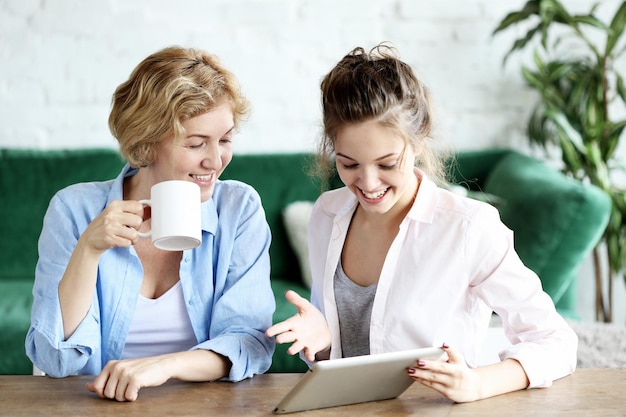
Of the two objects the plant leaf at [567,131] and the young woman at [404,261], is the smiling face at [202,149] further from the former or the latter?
the plant leaf at [567,131]

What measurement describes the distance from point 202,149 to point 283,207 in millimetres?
1783

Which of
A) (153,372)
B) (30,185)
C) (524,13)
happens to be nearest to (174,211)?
(153,372)

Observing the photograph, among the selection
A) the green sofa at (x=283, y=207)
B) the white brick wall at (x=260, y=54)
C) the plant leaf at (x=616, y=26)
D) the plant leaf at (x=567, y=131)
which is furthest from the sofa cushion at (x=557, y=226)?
the white brick wall at (x=260, y=54)

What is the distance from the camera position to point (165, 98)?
59.6 inches

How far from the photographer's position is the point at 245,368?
4.62 ft

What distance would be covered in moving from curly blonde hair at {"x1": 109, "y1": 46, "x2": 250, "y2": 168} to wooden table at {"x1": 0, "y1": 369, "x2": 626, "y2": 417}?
0.46 meters

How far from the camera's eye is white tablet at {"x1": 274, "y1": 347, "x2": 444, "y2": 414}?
3.77 feet

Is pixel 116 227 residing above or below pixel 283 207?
above

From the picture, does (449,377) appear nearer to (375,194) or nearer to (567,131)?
(375,194)

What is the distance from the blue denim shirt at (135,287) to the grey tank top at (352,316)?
136mm

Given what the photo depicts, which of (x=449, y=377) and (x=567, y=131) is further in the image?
(x=567, y=131)

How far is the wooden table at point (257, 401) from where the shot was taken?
1.23 meters

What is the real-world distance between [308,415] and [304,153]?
230 centimetres

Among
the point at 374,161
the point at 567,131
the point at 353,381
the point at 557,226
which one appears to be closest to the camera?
the point at 353,381
